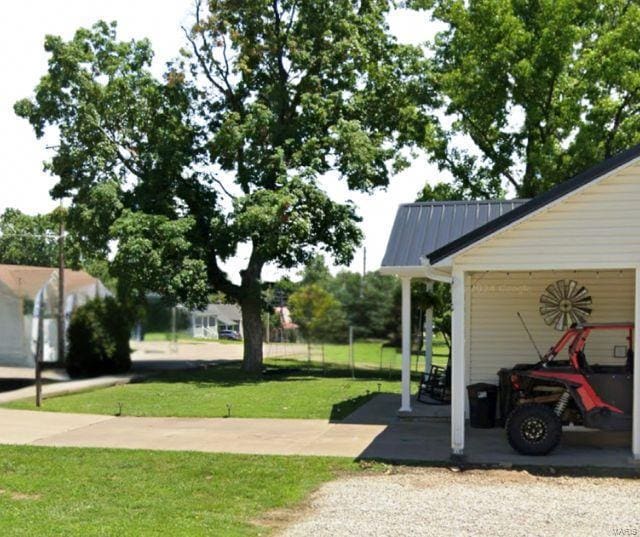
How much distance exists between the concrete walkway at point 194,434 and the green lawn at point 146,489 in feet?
2.32

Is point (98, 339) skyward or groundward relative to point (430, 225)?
groundward

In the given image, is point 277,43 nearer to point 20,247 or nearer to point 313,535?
point 313,535

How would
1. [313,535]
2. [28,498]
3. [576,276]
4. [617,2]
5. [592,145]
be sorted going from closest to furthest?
[313,535], [28,498], [576,276], [592,145], [617,2]

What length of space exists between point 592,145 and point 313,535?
19671 millimetres

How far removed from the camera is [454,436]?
10492mm

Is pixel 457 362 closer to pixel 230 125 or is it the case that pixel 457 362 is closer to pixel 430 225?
pixel 430 225

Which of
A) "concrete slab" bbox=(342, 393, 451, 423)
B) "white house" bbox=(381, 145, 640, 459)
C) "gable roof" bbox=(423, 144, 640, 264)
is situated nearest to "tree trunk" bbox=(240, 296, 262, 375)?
"concrete slab" bbox=(342, 393, 451, 423)

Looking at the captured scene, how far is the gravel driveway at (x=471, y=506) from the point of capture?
7078 millimetres

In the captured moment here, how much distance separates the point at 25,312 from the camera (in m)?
25.0

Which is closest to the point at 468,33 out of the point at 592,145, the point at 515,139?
the point at 515,139

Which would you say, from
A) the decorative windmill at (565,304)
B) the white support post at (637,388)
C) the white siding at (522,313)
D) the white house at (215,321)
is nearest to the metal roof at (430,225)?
the white siding at (522,313)

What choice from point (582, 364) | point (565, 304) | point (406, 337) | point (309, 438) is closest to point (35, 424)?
point (309, 438)

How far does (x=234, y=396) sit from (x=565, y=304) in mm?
8960

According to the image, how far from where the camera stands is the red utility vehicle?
10.5 m
